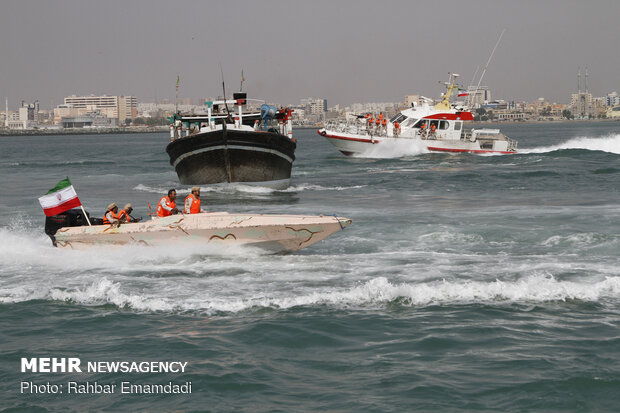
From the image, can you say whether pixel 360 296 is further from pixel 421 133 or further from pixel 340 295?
pixel 421 133

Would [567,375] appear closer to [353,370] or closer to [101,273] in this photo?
[353,370]

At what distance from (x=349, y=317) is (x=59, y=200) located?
315 inches

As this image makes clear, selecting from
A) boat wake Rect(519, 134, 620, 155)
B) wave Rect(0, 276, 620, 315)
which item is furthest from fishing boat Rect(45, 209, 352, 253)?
boat wake Rect(519, 134, 620, 155)

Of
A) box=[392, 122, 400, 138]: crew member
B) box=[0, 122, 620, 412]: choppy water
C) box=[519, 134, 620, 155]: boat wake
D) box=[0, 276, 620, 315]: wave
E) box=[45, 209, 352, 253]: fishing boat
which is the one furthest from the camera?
box=[519, 134, 620, 155]: boat wake

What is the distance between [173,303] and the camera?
11922mm

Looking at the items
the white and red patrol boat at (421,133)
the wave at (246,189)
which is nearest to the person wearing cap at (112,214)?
the wave at (246,189)

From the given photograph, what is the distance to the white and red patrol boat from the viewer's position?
50656mm

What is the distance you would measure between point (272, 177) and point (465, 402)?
949 inches

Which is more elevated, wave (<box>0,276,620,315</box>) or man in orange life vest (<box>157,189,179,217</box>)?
man in orange life vest (<box>157,189,179,217</box>)

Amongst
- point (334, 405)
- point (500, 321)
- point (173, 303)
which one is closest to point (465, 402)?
point (334, 405)

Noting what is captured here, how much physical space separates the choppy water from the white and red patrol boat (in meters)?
29.0

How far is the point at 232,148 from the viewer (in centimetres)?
2984

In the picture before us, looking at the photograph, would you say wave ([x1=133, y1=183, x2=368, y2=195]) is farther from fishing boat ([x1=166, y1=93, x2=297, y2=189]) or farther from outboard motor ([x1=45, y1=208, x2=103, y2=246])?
outboard motor ([x1=45, y1=208, x2=103, y2=246])

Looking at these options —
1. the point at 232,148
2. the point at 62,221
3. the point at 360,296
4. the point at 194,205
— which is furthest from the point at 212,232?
the point at 232,148
